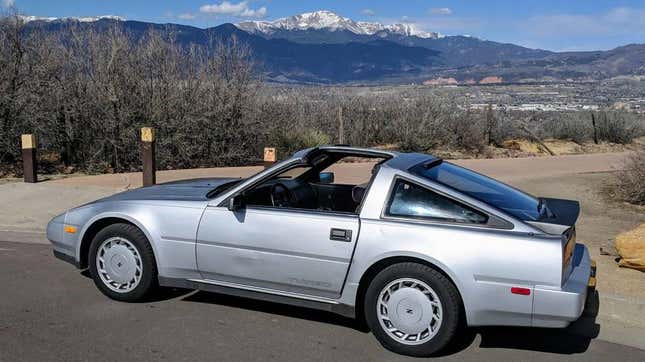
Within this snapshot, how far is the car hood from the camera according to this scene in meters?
5.76

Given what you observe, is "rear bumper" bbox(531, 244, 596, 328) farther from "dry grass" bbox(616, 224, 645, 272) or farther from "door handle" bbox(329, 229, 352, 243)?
"dry grass" bbox(616, 224, 645, 272)

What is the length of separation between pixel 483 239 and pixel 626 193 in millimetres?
6916

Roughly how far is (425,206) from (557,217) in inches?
39.7

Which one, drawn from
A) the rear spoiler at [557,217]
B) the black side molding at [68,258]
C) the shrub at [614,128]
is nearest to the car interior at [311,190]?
the rear spoiler at [557,217]

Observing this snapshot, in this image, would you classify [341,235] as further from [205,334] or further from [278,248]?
[205,334]

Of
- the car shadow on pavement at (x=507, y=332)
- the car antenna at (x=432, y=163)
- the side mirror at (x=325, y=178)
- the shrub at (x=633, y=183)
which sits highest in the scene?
the car antenna at (x=432, y=163)

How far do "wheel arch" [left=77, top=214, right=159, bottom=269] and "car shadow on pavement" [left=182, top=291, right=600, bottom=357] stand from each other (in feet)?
2.65

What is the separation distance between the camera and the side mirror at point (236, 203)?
5312 mm

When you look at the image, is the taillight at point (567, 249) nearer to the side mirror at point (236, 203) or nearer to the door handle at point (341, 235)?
the door handle at point (341, 235)

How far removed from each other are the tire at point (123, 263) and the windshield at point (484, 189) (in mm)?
2288

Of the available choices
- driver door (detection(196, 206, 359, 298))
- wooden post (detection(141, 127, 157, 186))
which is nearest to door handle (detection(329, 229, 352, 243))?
driver door (detection(196, 206, 359, 298))

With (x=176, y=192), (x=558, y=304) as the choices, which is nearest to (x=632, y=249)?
(x=558, y=304)

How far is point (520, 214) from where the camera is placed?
16.3 ft

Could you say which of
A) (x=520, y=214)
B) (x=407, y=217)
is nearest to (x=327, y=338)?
(x=407, y=217)
